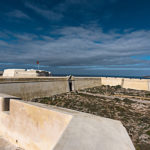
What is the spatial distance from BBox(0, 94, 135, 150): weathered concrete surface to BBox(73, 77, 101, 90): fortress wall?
2121cm

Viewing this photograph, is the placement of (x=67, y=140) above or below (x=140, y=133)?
above

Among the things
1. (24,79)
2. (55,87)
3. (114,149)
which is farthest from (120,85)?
(114,149)

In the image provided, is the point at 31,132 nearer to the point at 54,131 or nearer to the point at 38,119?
the point at 38,119

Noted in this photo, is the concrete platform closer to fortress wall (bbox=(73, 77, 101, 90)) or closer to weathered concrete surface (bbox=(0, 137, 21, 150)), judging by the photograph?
weathered concrete surface (bbox=(0, 137, 21, 150))

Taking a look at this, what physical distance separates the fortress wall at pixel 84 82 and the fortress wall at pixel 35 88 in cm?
330

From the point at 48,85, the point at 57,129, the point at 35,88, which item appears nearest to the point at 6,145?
the point at 57,129

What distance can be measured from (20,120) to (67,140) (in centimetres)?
538

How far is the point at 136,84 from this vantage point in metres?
32.6

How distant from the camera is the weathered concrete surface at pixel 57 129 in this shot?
283 centimetres

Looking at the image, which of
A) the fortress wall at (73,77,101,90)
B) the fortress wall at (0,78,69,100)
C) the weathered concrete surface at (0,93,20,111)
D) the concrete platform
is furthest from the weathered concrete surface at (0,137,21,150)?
the fortress wall at (73,77,101,90)

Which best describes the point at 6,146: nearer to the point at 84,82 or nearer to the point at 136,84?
the point at 84,82

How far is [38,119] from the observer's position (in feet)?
19.8

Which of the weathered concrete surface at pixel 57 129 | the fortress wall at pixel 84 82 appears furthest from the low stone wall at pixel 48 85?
the weathered concrete surface at pixel 57 129

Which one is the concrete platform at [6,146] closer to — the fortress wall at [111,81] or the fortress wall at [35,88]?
the fortress wall at [35,88]
